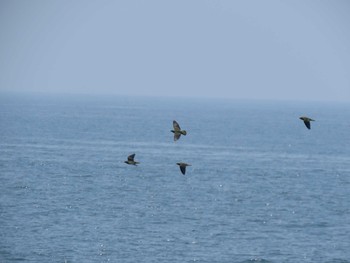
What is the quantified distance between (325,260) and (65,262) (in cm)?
1845

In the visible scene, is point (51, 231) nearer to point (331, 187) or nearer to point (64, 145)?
point (331, 187)

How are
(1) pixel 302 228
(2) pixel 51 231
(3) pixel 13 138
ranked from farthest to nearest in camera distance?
1. (3) pixel 13 138
2. (1) pixel 302 228
3. (2) pixel 51 231

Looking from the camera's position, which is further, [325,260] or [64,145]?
[64,145]

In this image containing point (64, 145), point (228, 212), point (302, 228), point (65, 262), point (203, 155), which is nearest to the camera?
point (65, 262)

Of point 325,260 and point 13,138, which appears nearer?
point 325,260

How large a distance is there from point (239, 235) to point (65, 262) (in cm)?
1646

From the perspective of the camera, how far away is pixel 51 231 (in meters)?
73.2

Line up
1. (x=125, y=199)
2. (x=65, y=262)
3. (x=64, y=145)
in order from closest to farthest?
1. (x=65, y=262)
2. (x=125, y=199)
3. (x=64, y=145)

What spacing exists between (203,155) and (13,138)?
40238 millimetres

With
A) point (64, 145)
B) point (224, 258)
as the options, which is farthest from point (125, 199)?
point (64, 145)

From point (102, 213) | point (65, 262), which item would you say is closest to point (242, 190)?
point (102, 213)

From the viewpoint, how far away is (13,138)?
163500 millimetres

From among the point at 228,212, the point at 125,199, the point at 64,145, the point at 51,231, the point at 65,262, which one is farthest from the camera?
the point at 64,145

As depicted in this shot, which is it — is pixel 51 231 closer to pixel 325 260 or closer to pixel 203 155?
pixel 325 260
